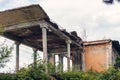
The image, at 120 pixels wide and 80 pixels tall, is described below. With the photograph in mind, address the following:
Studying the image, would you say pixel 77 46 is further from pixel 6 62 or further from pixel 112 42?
pixel 6 62

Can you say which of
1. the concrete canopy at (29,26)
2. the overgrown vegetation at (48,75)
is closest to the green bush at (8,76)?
the overgrown vegetation at (48,75)

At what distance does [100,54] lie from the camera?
39.4m

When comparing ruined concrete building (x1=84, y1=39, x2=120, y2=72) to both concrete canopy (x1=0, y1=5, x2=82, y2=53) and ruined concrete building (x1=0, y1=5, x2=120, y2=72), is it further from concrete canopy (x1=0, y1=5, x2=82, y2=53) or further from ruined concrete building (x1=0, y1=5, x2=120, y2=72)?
concrete canopy (x1=0, y1=5, x2=82, y2=53)

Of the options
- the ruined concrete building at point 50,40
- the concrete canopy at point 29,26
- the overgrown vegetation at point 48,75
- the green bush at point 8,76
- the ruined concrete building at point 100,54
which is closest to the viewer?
the green bush at point 8,76

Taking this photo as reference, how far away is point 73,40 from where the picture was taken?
37.1 metres

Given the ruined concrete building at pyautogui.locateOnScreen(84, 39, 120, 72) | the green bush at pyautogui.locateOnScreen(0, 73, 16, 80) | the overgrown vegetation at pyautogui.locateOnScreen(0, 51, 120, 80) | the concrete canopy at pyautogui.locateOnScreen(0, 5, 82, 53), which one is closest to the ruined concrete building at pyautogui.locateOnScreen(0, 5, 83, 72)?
the concrete canopy at pyautogui.locateOnScreen(0, 5, 82, 53)

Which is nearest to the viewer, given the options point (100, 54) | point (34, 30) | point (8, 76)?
point (8, 76)

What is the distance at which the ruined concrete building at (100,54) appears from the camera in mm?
38750

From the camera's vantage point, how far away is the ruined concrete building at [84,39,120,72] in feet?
127

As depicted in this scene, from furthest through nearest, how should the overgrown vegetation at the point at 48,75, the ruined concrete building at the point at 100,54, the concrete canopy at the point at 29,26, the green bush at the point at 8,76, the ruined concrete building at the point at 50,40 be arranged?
the ruined concrete building at the point at 100,54
the ruined concrete building at the point at 50,40
the concrete canopy at the point at 29,26
the overgrown vegetation at the point at 48,75
the green bush at the point at 8,76

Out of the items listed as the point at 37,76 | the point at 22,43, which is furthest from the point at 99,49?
the point at 37,76

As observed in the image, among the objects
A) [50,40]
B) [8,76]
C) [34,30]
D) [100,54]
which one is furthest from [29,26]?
[100,54]

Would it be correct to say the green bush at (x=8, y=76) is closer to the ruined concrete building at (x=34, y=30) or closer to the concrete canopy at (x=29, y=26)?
the ruined concrete building at (x=34, y=30)

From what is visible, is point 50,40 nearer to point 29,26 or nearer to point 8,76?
point 29,26
